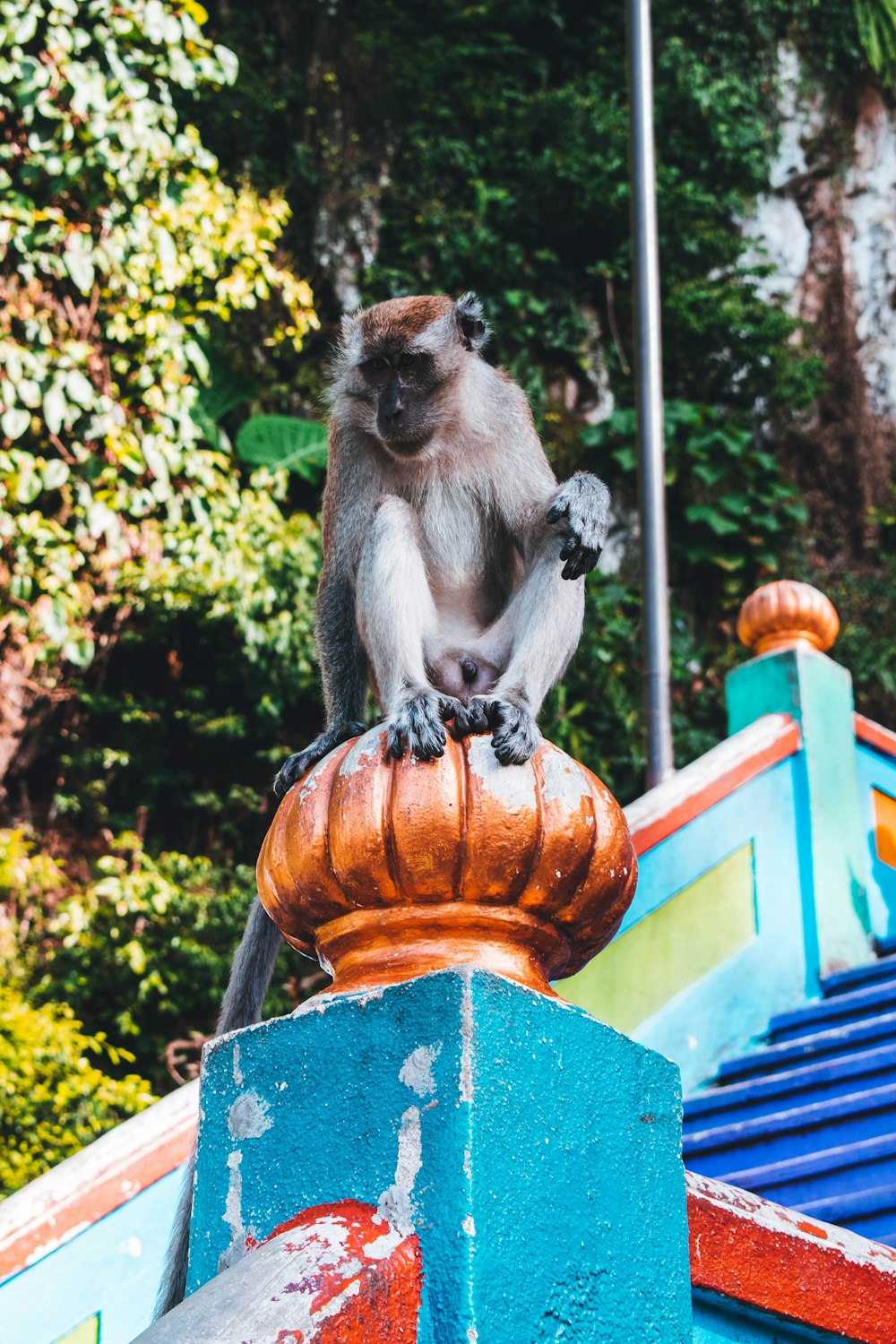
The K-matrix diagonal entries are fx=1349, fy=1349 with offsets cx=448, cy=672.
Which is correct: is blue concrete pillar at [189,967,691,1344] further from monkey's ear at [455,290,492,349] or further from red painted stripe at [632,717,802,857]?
red painted stripe at [632,717,802,857]

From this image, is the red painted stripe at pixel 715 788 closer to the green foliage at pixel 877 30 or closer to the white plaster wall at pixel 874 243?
the white plaster wall at pixel 874 243

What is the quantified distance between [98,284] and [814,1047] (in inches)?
195

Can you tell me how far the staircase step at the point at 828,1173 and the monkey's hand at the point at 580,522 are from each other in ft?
4.46

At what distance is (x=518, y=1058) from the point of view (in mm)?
1160

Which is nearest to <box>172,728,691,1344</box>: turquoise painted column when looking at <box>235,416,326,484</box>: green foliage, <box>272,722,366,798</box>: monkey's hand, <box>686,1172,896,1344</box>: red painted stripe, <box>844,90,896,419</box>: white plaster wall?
<box>686,1172,896,1344</box>: red painted stripe

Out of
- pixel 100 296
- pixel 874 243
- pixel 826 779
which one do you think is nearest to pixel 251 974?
pixel 826 779

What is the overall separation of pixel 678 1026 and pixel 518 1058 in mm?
2423

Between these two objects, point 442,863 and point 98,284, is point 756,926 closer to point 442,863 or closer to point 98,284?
point 442,863

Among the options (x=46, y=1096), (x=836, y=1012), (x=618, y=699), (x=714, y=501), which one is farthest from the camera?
(x=714, y=501)

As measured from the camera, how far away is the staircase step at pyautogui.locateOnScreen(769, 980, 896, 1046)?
3.33m

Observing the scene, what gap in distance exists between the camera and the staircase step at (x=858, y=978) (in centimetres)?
355

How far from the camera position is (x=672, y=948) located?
3.54m

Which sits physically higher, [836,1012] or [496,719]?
[836,1012]

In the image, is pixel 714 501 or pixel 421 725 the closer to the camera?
pixel 421 725
